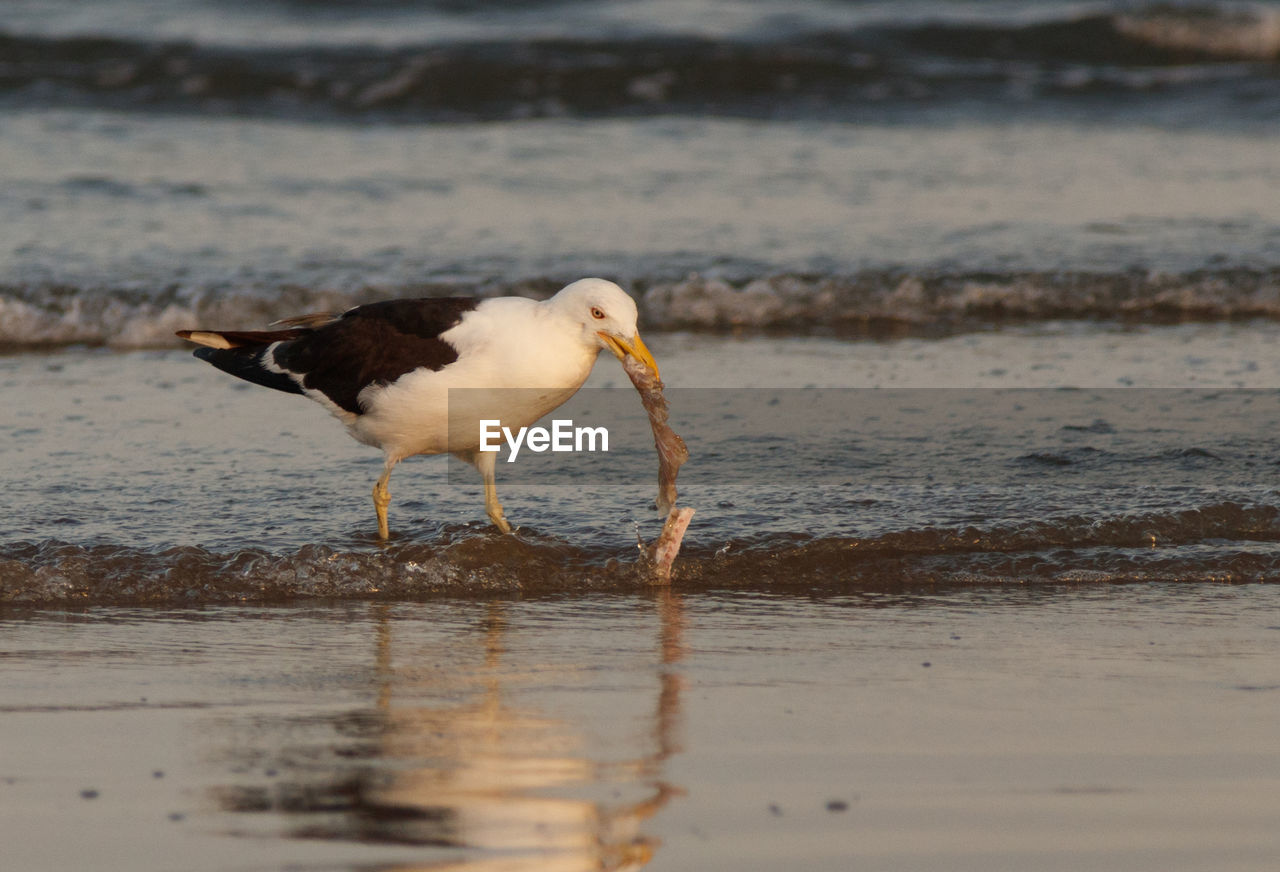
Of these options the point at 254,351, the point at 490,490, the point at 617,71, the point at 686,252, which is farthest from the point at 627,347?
the point at 617,71

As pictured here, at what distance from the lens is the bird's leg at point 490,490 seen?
5.16m

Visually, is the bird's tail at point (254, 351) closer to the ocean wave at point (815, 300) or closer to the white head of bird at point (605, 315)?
the white head of bird at point (605, 315)

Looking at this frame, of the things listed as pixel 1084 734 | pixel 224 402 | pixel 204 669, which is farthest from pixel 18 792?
pixel 224 402

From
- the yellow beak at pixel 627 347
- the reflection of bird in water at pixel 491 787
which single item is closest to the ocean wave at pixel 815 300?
the yellow beak at pixel 627 347

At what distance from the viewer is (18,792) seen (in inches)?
120

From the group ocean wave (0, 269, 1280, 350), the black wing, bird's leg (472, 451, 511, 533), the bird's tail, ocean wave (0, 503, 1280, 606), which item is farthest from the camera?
ocean wave (0, 269, 1280, 350)

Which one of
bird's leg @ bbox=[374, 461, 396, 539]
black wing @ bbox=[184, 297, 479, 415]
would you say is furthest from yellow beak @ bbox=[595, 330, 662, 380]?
bird's leg @ bbox=[374, 461, 396, 539]

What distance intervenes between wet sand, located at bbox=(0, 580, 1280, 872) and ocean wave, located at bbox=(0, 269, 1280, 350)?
4250 millimetres

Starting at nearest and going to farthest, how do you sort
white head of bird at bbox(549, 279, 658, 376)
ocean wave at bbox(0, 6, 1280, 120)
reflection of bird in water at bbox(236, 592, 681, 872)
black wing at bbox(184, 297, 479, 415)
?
reflection of bird in water at bbox(236, 592, 681, 872), white head of bird at bbox(549, 279, 658, 376), black wing at bbox(184, 297, 479, 415), ocean wave at bbox(0, 6, 1280, 120)

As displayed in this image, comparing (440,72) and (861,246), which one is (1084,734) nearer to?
(861,246)

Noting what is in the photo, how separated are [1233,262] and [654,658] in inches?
250

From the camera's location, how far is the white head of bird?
4777 millimetres

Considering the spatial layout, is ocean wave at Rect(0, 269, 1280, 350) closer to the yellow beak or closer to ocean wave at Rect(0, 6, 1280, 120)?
the yellow beak

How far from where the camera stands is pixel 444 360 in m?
4.98
